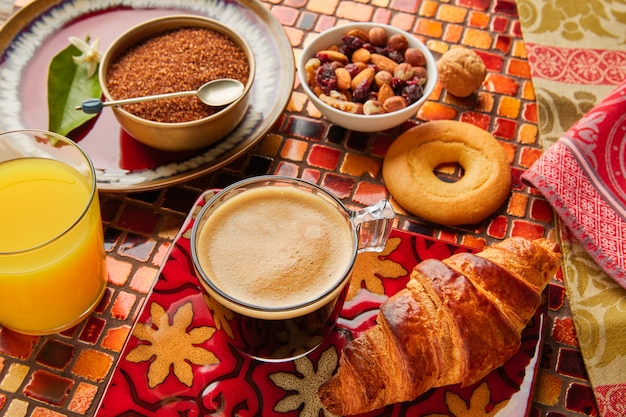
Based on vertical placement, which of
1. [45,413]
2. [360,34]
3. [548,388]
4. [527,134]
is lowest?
[45,413]

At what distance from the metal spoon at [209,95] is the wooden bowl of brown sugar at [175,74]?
18 mm

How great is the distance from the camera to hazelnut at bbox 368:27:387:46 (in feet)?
5.19

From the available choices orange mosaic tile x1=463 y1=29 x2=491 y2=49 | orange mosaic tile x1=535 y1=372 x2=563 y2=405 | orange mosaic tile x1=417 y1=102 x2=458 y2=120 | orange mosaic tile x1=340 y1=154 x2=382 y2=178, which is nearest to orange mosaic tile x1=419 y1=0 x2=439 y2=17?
orange mosaic tile x1=463 y1=29 x2=491 y2=49

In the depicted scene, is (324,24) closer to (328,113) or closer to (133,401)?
(328,113)

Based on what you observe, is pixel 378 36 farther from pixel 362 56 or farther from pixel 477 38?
pixel 477 38

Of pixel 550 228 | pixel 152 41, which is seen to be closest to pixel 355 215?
pixel 550 228

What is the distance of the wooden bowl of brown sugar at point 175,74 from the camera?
1.38 metres

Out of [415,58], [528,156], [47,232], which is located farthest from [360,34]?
[47,232]

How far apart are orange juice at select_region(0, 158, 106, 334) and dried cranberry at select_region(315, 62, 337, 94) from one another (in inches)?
23.3

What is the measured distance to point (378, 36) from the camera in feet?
5.19

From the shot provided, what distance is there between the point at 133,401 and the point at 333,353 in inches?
13.4

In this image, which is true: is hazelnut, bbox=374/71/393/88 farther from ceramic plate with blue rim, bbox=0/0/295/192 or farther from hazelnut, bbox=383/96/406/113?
ceramic plate with blue rim, bbox=0/0/295/192

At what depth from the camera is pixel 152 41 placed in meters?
1.54

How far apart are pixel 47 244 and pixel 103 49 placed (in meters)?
0.79
